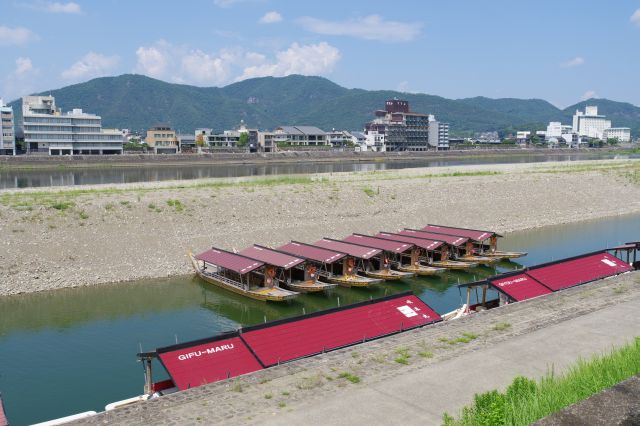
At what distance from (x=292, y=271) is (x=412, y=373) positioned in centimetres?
1742

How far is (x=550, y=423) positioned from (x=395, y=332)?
13.2 metres

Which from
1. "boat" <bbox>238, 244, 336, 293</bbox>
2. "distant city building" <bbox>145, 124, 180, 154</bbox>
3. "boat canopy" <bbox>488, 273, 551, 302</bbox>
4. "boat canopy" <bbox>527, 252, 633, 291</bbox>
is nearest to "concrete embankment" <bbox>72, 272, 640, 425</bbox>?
"boat canopy" <bbox>488, 273, 551, 302</bbox>

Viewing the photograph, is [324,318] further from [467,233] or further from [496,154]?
[496,154]

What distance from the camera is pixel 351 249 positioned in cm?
3472

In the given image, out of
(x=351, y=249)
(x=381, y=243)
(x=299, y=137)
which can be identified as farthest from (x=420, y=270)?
(x=299, y=137)

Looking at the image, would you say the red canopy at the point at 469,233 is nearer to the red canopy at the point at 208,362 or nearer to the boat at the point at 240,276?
the boat at the point at 240,276

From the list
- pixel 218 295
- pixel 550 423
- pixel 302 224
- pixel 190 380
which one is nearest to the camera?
pixel 550 423

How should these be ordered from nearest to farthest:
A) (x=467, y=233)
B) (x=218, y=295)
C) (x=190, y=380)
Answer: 1. (x=190, y=380)
2. (x=218, y=295)
3. (x=467, y=233)

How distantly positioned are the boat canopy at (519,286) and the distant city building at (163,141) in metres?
128

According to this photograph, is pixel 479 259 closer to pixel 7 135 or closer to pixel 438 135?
pixel 7 135

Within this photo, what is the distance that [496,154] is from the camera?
184625 mm

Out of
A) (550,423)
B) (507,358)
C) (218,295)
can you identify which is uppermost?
(550,423)

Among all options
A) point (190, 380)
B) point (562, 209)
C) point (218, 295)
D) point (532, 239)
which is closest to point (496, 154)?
point (562, 209)

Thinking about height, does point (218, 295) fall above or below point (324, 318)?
below
